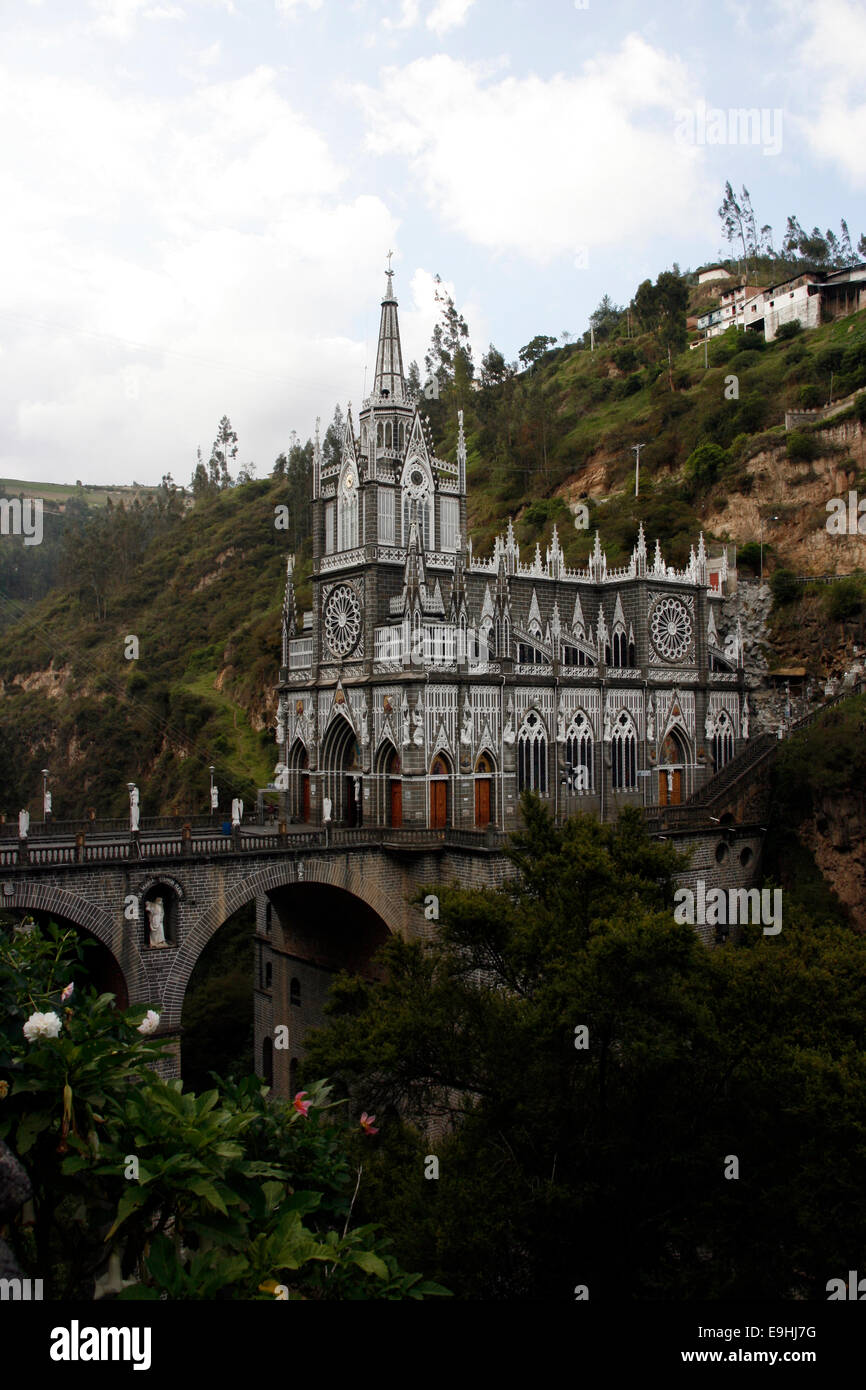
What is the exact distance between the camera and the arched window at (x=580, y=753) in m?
37.5

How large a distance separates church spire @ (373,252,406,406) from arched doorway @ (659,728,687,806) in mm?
17631

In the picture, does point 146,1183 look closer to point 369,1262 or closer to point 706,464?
point 369,1262

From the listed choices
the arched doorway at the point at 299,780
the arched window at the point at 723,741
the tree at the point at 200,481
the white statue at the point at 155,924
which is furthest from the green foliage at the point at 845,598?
the tree at the point at 200,481

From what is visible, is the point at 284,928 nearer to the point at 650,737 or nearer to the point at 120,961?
the point at 120,961

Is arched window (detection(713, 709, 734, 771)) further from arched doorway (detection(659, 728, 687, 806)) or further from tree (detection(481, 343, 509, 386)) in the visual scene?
tree (detection(481, 343, 509, 386))

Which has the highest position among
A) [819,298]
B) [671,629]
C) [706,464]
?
[819,298]

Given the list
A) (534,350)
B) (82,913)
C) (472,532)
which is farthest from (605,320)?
(82,913)

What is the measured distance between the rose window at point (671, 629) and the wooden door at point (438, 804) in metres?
12.7

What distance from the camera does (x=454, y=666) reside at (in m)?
33.8

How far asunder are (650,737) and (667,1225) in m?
24.4

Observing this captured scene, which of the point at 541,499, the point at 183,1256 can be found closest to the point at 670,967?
the point at 183,1256

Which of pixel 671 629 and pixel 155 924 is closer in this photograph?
pixel 155 924

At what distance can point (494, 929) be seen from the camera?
2120 cm

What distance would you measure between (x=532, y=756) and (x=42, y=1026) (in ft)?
96.4
